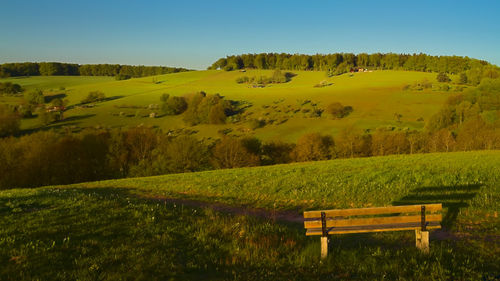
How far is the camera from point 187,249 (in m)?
8.91

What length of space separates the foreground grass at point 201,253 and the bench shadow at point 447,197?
489 centimetres

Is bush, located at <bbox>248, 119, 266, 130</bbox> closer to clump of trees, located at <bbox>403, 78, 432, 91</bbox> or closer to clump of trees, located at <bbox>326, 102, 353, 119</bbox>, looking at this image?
clump of trees, located at <bbox>326, 102, 353, 119</bbox>

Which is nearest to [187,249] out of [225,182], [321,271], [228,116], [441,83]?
[321,271]

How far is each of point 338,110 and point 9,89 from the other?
144348 mm

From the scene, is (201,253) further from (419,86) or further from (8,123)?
(419,86)

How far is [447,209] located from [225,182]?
1623 cm

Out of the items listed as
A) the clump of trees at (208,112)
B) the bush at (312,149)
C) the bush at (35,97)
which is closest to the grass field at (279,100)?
the clump of trees at (208,112)

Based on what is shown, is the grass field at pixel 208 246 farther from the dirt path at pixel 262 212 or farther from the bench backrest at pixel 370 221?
the dirt path at pixel 262 212

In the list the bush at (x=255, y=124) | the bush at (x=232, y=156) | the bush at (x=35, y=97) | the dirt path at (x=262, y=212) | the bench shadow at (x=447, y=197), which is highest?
the bush at (x=35, y=97)

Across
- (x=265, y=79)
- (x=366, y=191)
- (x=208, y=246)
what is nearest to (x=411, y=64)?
(x=265, y=79)

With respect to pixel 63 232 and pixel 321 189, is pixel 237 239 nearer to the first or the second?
pixel 63 232

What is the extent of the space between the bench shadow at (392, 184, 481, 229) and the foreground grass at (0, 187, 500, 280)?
4.89 metres

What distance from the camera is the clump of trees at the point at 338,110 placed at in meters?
106

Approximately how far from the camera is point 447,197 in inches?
624
